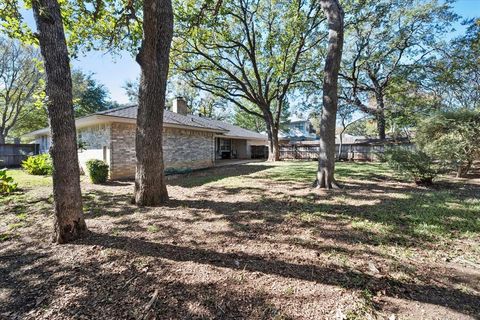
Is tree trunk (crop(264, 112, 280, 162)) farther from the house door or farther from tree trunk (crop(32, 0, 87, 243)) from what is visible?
tree trunk (crop(32, 0, 87, 243))

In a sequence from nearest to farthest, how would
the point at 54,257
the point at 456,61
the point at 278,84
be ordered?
the point at 54,257, the point at 456,61, the point at 278,84

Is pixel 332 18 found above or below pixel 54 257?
above

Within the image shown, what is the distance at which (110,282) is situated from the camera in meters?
2.34

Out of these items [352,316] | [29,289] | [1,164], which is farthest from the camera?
[1,164]

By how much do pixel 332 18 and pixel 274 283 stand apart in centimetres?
727

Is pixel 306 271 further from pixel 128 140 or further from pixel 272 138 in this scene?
pixel 272 138

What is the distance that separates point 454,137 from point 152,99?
9.43 meters

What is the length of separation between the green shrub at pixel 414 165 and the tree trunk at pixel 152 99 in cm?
716

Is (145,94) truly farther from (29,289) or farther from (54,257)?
(29,289)

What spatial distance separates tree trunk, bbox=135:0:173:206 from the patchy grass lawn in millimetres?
631

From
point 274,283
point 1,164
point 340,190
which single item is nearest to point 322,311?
point 274,283

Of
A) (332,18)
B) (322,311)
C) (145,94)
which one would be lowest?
(322,311)

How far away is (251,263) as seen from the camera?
268 centimetres

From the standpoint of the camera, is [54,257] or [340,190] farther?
[340,190]
